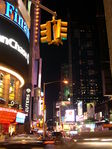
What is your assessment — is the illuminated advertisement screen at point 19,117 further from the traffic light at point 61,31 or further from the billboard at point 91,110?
the billboard at point 91,110

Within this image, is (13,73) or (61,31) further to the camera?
(13,73)

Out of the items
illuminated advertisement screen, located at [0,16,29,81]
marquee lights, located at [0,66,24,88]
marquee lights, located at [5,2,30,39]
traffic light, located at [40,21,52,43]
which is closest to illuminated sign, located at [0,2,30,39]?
marquee lights, located at [5,2,30,39]

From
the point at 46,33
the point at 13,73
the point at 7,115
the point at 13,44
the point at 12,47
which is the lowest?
the point at 7,115

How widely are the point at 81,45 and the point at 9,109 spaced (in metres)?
144

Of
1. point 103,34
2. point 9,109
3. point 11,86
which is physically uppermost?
point 103,34

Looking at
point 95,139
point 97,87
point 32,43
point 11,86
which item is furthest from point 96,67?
point 95,139

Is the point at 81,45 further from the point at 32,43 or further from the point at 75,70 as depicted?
the point at 32,43

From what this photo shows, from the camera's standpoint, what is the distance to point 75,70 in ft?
598

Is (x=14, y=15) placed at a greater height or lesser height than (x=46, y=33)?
greater

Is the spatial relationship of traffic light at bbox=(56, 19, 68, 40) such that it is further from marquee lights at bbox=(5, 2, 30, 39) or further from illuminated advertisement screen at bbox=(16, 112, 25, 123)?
illuminated advertisement screen at bbox=(16, 112, 25, 123)

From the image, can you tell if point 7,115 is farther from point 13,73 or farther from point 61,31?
point 61,31

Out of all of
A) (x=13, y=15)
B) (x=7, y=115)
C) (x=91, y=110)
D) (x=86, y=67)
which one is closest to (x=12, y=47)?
(x=13, y=15)

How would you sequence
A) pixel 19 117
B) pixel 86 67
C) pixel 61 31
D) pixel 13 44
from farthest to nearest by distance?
pixel 86 67, pixel 19 117, pixel 13 44, pixel 61 31

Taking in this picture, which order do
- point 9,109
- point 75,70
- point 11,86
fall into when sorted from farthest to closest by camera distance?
point 75,70 → point 11,86 → point 9,109
